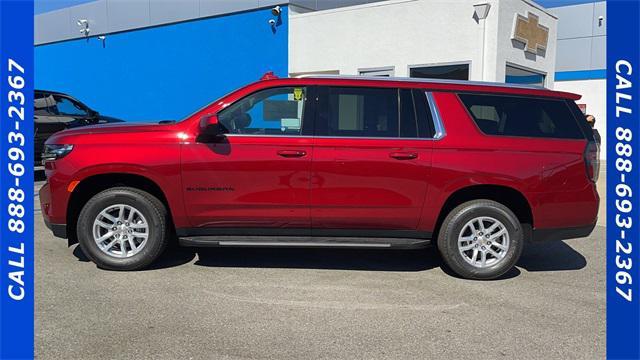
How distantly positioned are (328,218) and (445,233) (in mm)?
1128

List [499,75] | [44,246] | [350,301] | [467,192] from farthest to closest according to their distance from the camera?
[499,75] < [44,246] < [467,192] < [350,301]

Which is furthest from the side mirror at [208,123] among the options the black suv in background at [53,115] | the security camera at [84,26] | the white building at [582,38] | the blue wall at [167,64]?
the white building at [582,38]

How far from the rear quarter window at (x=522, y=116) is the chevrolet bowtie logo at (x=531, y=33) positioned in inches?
303

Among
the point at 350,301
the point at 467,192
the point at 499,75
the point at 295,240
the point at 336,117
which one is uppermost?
the point at 499,75

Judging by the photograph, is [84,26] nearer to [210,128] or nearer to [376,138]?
[210,128]

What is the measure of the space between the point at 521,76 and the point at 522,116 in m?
8.85

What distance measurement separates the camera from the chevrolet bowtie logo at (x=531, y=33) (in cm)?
1175

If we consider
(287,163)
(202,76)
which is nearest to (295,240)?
(287,163)

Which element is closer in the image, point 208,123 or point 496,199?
point 208,123

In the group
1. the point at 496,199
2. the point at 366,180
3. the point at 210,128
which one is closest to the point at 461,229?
the point at 496,199

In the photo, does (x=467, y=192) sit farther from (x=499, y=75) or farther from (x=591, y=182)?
(x=499, y=75)

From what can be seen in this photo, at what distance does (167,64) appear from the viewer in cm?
1680

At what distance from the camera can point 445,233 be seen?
4.66m

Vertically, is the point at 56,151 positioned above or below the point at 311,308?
above
